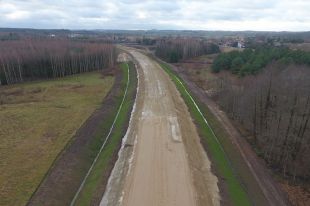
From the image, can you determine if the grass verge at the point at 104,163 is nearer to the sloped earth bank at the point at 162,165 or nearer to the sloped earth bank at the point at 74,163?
the sloped earth bank at the point at 74,163

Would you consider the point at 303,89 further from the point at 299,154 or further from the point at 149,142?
the point at 149,142

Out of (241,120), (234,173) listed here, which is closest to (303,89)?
(234,173)

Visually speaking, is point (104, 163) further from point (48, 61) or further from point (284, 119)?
point (48, 61)

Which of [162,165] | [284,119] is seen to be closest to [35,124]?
[162,165]

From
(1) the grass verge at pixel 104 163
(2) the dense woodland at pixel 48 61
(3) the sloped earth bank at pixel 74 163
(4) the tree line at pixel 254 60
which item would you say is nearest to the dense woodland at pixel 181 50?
(2) the dense woodland at pixel 48 61

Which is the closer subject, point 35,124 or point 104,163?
point 104,163

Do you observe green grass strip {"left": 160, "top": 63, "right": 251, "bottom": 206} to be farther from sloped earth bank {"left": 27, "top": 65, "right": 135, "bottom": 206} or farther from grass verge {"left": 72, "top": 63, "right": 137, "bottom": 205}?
sloped earth bank {"left": 27, "top": 65, "right": 135, "bottom": 206}

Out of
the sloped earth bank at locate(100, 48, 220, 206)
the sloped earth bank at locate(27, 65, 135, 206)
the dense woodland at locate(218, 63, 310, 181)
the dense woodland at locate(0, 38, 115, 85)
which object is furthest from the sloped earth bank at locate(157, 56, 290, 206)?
the dense woodland at locate(0, 38, 115, 85)
